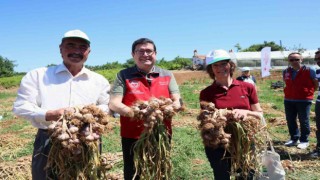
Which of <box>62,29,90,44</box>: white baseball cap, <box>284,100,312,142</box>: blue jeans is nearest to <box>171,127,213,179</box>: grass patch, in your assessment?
<box>284,100,312,142</box>: blue jeans

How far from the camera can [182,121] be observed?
820 cm

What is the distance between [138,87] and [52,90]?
0.71 metres

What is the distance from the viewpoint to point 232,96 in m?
2.68

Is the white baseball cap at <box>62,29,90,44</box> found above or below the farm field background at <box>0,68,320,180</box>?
above

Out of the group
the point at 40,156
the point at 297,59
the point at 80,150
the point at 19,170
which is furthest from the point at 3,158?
the point at 297,59

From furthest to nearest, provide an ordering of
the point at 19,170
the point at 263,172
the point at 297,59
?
the point at 297,59
the point at 19,170
the point at 263,172

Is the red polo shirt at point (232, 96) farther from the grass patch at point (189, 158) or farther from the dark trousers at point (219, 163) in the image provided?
the grass patch at point (189, 158)

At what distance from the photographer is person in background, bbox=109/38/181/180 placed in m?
2.65

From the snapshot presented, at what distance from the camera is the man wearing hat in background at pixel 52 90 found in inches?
93.7

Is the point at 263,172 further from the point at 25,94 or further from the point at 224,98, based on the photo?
the point at 25,94

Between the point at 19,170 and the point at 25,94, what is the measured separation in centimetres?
246

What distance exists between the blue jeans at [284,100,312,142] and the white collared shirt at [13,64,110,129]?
410 cm

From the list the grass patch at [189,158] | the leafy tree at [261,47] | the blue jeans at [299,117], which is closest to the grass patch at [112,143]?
the grass patch at [189,158]

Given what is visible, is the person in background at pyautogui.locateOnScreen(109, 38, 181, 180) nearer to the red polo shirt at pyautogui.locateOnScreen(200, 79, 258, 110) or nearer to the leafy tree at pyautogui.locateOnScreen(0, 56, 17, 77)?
the red polo shirt at pyautogui.locateOnScreen(200, 79, 258, 110)
